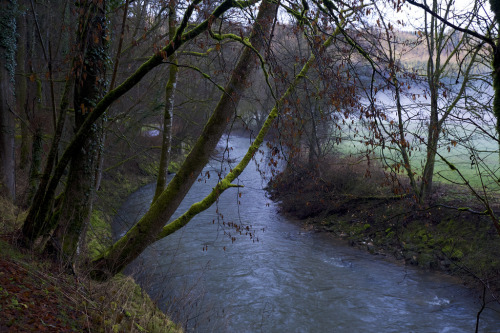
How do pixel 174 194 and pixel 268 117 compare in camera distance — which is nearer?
pixel 174 194

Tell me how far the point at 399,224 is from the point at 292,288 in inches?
216

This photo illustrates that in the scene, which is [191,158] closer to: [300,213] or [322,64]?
[322,64]

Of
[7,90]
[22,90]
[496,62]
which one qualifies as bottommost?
[496,62]

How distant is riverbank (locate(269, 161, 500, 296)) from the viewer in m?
9.83

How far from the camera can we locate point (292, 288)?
351 inches

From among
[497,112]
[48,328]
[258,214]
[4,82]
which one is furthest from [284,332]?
[258,214]

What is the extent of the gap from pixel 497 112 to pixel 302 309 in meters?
5.79

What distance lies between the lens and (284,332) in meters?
7.02

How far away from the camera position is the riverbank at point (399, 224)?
9828 mm

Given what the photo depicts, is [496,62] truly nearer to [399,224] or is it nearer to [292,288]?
[292,288]

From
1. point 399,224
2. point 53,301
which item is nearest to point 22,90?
point 53,301

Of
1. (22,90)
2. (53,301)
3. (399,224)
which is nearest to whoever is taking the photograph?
(53,301)

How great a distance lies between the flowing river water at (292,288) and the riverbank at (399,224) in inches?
26.8

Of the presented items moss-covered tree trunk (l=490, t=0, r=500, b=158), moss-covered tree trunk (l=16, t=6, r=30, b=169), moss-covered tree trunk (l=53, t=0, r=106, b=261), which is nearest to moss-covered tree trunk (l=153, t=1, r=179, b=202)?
moss-covered tree trunk (l=53, t=0, r=106, b=261)
